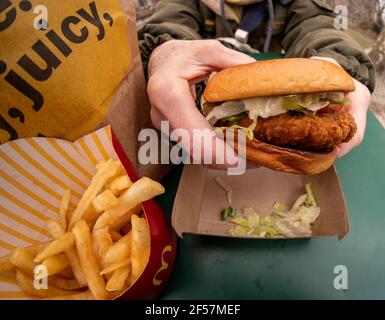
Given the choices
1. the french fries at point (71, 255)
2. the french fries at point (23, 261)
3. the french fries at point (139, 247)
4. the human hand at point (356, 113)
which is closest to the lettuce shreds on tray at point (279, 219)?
the human hand at point (356, 113)

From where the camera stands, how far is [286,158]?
932 millimetres

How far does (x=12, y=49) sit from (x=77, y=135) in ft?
0.95

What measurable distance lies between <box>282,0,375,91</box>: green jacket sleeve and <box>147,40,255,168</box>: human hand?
53cm

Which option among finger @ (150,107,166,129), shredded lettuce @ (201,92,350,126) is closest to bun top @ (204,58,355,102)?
shredded lettuce @ (201,92,350,126)

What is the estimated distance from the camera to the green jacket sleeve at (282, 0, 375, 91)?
1.29m

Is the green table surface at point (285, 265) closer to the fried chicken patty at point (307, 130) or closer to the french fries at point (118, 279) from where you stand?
the french fries at point (118, 279)

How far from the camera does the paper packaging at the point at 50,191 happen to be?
31.1 inches

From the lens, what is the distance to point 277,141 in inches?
37.5

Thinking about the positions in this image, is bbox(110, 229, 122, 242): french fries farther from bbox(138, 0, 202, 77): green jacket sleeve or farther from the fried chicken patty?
Result: bbox(138, 0, 202, 77): green jacket sleeve

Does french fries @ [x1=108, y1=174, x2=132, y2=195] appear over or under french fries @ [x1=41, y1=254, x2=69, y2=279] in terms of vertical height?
over

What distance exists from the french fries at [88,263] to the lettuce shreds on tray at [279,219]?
50 centimetres
